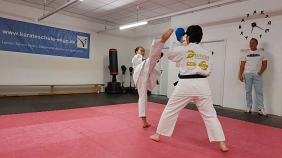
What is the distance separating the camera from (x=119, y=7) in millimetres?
5895

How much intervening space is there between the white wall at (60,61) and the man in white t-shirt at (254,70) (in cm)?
535

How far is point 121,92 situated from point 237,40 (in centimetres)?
474

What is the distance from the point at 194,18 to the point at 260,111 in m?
3.28

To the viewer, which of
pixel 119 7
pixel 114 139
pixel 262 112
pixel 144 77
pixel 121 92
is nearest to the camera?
pixel 114 139

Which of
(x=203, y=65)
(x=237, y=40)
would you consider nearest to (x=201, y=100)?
(x=203, y=65)

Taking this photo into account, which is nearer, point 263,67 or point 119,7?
point 263,67

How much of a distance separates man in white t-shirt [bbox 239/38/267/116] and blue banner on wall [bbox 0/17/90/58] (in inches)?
219

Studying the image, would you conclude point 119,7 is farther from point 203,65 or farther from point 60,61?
point 203,65

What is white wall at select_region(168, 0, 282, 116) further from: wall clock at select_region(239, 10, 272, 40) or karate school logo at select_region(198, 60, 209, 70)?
karate school logo at select_region(198, 60, 209, 70)

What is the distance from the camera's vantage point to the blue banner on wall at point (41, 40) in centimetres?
564

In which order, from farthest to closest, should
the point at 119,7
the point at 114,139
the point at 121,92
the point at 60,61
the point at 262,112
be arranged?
the point at 121,92 < the point at 60,61 < the point at 119,7 < the point at 262,112 < the point at 114,139

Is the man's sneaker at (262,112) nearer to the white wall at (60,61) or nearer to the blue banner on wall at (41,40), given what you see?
the white wall at (60,61)

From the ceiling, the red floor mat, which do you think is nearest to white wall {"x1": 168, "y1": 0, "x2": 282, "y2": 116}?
A: the ceiling

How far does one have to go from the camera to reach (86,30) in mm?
7410
